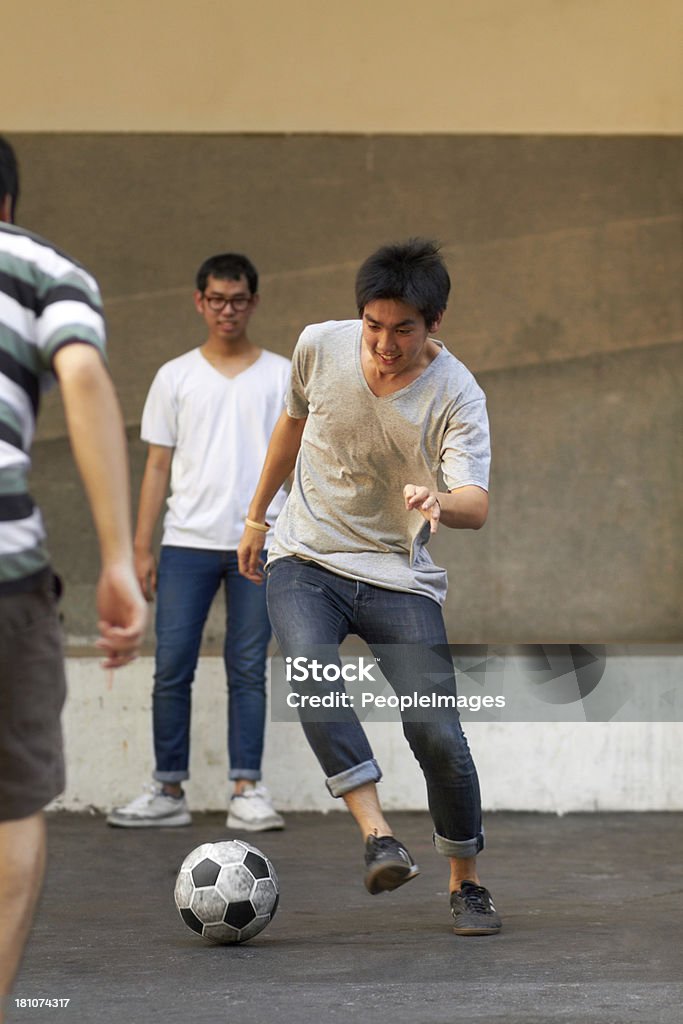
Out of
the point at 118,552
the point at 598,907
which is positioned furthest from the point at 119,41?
the point at 118,552

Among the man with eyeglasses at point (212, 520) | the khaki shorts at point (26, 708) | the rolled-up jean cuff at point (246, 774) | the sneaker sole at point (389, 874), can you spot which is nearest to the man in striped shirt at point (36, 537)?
the khaki shorts at point (26, 708)

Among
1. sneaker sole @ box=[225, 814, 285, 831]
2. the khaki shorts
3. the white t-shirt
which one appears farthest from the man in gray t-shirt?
sneaker sole @ box=[225, 814, 285, 831]

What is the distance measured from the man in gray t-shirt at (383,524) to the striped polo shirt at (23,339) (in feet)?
4.73

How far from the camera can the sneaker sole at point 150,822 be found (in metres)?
5.88

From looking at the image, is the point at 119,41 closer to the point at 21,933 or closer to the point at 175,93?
the point at 175,93

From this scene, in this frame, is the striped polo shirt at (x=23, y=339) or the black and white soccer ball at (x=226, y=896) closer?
the striped polo shirt at (x=23, y=339)

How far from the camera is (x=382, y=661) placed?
4004mm

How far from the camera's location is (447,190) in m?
6.87

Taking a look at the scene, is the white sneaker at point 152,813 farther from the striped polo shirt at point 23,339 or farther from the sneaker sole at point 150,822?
the striped polo shirt at point 23,339

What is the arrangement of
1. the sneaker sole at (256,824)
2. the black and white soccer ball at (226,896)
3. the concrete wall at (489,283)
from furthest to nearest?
the concrete wall at (489,283) → the sneaker sole at (256,824) → the black and white soccer ball at (226,896)

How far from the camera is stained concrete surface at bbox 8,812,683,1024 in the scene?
Result: 10.6 ft

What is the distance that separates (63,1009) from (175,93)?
457cm

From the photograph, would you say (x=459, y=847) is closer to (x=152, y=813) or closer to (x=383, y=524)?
(x=383, y=524)

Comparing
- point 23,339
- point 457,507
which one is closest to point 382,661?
point 457,507
